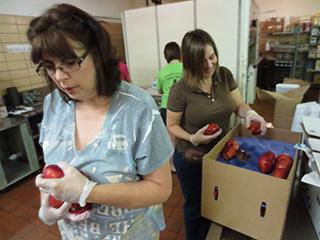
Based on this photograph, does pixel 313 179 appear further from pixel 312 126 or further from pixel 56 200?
pixel 56 200

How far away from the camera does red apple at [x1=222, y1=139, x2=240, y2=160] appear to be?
1.01m

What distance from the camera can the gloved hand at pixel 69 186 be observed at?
1.97 feet

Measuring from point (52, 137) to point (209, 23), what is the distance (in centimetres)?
283

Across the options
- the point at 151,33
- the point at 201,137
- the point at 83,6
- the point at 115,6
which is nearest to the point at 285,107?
the point at 201,137

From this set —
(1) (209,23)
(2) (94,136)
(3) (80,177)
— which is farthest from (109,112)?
(1) (209,23)

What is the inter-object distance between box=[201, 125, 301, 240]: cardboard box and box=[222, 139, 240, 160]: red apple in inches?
1.6

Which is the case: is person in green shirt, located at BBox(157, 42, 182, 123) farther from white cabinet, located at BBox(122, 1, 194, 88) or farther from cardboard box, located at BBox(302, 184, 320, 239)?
cardboard box, located at BBox(302, 184, 320, 239)

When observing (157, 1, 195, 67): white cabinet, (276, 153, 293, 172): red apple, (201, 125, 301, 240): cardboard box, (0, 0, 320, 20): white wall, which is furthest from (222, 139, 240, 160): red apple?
(157, 1, 195, 67): white cabinet

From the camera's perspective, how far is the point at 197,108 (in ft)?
4.00

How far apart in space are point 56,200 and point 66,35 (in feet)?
1.53

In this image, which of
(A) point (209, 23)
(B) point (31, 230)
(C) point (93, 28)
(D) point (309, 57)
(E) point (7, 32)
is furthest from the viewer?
(D) point (309, 57)

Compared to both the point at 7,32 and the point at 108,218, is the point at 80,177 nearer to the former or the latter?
the point at 108,218

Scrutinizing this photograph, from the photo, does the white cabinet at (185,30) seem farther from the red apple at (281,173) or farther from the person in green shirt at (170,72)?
the red apple at (281,173)

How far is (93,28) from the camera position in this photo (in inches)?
24.2
